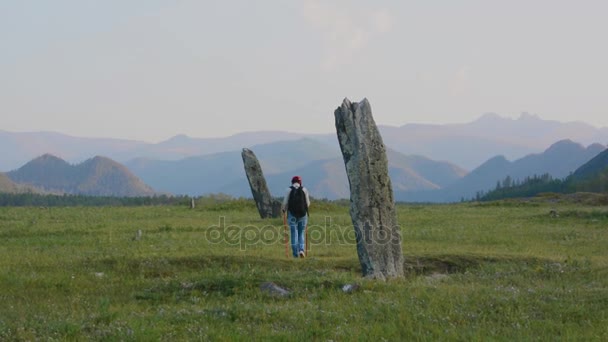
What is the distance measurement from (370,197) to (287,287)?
436 centimetres

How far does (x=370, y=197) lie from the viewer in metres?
20.5

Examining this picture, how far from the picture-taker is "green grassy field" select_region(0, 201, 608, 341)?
12734 mm

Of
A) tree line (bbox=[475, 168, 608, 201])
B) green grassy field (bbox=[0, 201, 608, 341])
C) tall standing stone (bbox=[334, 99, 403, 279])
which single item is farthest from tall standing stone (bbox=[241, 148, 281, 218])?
tree line (bbox=[475, 168, 608, 201])

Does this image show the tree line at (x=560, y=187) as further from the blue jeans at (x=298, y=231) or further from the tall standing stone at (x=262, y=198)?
the blue jeans at (x=298, y=231)

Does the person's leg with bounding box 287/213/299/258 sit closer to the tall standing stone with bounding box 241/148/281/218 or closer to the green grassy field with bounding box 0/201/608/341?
the green grassy field with bounding box 0/201/608/341

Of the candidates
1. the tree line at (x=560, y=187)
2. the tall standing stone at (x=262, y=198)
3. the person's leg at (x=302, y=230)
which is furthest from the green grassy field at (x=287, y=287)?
the tree line at (x=560, y=187)

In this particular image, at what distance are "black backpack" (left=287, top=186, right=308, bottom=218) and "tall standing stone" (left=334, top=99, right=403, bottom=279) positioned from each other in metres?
4.08

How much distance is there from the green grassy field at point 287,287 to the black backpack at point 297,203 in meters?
1.55

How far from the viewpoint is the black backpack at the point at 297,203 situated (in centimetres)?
2462

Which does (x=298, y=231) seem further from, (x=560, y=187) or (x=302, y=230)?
(x=560, y=187)

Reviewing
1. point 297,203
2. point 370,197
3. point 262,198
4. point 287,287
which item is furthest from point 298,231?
point 262,198

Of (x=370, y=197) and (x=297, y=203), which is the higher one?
(x=370, y=197)

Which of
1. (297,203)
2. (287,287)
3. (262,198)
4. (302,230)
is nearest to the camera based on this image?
(287,287)

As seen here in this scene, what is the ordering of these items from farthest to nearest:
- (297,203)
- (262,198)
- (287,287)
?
1. (262,198)
2. (297,203)
3. (287,287)
